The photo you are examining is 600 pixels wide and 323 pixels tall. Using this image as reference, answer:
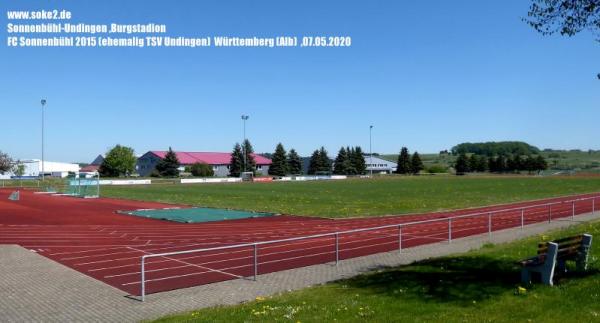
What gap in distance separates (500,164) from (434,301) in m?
143

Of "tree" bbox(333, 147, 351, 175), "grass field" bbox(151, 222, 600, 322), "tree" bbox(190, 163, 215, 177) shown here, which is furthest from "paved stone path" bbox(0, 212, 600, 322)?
"tree" bbox(333, 147, 351, 175)

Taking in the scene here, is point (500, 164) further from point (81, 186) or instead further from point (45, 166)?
point (45, 166)

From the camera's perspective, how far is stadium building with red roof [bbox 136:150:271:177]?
5290 inches

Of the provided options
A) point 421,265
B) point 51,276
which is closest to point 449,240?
point 421,265

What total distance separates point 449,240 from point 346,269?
18.9ft

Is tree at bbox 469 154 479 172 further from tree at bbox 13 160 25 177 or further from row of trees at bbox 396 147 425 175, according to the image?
tree at bbox 13 160 25 177

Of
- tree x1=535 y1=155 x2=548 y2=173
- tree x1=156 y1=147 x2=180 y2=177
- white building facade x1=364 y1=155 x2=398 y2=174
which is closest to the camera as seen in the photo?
tree x1=156 y1=147 x2=180 y2=177

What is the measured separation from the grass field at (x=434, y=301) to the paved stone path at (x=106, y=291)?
37.8 inches

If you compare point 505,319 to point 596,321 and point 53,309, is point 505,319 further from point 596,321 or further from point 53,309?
point 53,309

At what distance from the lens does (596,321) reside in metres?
6.62

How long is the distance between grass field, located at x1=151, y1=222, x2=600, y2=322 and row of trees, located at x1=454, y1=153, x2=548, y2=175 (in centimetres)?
13133

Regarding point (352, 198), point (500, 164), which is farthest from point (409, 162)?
point (352, 198)

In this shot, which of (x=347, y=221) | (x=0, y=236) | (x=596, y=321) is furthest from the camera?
(x=347, y=221)

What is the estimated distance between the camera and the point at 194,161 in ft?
447
